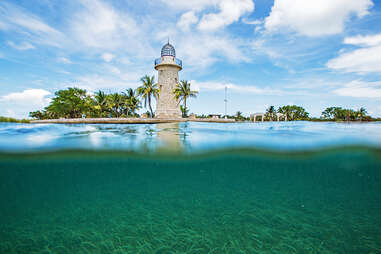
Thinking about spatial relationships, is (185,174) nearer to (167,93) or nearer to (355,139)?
(355,139)

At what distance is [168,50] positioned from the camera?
38.3 metres

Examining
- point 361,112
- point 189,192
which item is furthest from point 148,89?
point 361,112

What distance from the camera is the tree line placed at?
134 ft

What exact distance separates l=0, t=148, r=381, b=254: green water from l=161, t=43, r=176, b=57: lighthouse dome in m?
30.6

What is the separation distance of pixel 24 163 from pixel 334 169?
20.9 m

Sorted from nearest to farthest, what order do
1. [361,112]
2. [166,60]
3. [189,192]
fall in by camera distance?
[189,192] < [166,60] < [361,112]

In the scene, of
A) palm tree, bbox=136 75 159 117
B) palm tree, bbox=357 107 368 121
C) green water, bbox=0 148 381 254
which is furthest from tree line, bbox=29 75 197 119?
palm tree, bbox=357 107 368 121

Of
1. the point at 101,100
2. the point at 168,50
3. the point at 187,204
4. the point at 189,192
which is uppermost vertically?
the point at 168,50

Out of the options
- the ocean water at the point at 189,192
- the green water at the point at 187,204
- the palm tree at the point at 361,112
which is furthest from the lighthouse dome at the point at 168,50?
the palm tree at the point at 361,112

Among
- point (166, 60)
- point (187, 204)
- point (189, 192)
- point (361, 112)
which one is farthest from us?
point (361, 112)

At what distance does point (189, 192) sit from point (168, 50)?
3350 centimetres

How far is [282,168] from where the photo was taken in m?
13.3

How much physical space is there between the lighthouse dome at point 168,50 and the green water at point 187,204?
30600 millimetres

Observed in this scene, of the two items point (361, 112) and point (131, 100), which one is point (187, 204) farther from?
point (361, 112)
